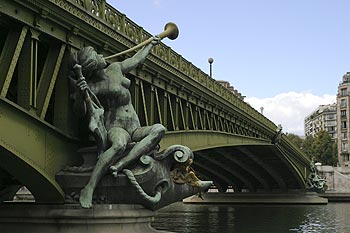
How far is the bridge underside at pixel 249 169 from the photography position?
49094 mm

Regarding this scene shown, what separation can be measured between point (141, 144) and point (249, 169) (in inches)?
1857

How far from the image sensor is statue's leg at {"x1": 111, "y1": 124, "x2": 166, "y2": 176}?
1498cm

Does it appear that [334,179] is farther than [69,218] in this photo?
Yes

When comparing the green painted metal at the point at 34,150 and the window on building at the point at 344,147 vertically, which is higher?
the window on building at the point at 344,147

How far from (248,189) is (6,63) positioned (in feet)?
204

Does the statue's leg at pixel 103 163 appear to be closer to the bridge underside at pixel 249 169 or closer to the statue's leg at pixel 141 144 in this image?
the statue's leg at pixel 141 144

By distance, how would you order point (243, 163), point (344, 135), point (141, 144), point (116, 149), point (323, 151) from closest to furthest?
point (116, 149), point (141, 144), point (243, 163), point (323, 151), point (344, 135)

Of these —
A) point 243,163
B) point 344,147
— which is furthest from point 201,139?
point 344,147

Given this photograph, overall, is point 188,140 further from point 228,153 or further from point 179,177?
point 228,153

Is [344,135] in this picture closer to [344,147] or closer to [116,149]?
[344,147]

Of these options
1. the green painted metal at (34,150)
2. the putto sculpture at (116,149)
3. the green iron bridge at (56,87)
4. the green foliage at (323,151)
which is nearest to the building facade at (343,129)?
the green foliage at (323,151)

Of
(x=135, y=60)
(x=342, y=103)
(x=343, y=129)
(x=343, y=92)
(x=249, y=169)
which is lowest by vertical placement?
(x=249, y=169)

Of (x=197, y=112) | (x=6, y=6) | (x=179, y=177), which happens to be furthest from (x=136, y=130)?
(x=197, y=112)

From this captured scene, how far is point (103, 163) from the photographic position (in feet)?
48.1
